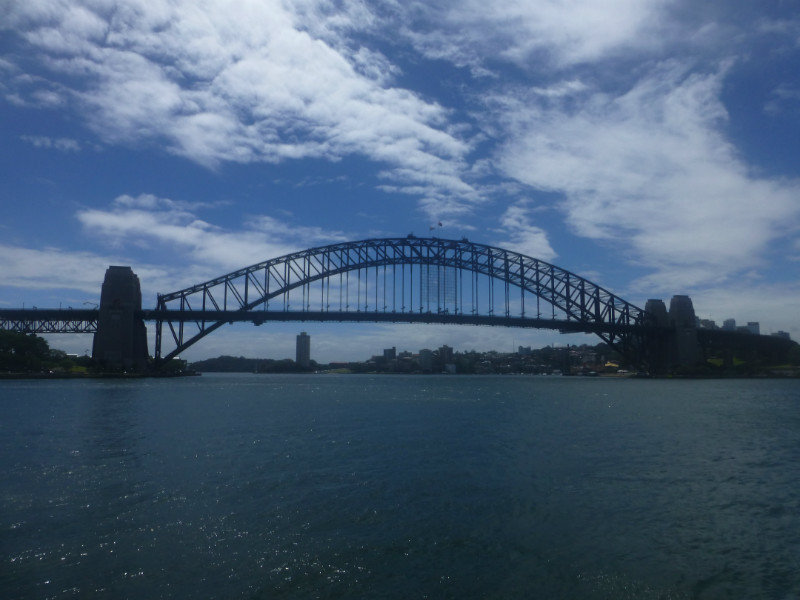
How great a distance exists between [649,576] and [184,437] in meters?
15.9

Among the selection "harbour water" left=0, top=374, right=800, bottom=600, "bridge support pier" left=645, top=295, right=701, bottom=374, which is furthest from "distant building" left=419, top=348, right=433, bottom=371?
"harbour water" left=0, top=374, right=800, bottom=600

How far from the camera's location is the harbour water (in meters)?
8.15

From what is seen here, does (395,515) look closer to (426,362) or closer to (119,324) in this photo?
(119,324)

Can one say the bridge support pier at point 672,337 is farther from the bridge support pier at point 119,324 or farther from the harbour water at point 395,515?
the harbour water at point 395,515

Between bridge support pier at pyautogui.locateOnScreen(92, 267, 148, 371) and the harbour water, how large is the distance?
2145 inches

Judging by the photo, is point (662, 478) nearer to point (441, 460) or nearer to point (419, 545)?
point (441, 460)

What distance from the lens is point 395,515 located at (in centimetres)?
1108

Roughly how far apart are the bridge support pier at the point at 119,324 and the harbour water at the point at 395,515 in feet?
179

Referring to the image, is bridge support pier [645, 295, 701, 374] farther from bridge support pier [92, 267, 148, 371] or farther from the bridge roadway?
bridge support pier [92, 267, 148, 371]

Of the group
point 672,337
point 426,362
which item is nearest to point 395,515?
point 672,337

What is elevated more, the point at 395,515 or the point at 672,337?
the point at 672,337

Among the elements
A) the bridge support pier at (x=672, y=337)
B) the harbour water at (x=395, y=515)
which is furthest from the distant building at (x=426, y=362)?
the harbour water at (x=395, y=515)

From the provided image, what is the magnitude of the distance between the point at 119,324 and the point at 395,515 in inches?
2755

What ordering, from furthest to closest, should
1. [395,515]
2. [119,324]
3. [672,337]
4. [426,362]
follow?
[426,362] < [672,337] < [119,324] < [395,515]
